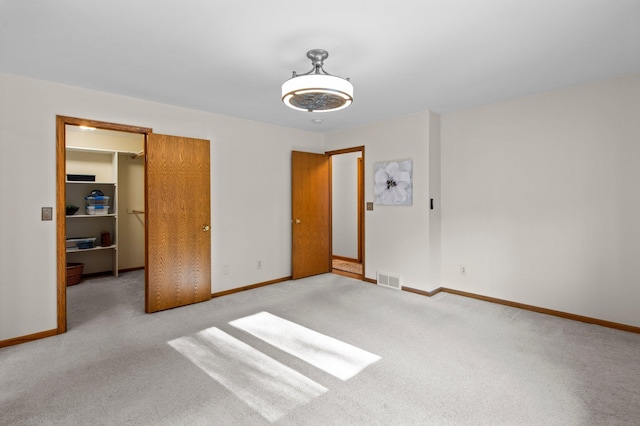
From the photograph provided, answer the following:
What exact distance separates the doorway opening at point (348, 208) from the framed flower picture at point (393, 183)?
1.63 m

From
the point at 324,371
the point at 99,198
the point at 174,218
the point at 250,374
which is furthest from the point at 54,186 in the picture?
the point at 324,371

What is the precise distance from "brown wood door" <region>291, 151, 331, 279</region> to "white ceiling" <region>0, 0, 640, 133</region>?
5.85 feet

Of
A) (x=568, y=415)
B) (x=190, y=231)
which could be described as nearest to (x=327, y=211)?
(x=190, y=231)

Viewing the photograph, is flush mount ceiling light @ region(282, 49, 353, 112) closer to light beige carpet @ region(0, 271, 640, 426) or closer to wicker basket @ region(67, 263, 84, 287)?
light beige carpet @ region(0, 271, 640, 426)

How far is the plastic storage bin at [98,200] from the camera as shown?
5.06 m

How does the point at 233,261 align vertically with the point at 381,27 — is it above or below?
below

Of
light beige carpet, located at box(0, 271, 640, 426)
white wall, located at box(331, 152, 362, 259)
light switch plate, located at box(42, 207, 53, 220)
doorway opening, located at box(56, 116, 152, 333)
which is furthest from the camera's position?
white wall, located at box(331, 152, 362, 259)

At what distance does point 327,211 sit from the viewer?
17.8 ft

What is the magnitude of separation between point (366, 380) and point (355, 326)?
3.09ft

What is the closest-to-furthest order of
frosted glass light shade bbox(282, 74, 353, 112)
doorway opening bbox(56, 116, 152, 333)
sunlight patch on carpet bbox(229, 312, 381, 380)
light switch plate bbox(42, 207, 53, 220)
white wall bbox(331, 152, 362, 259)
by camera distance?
frosted glass light shade bbox(282, 74, 353, 112)
sunlight patch on carpet bbox(229, 312, 381, 380)
light switch plate bbox(42, 207, 53, 220)
doorway opening bbox(56, 116, 152, 333)
white wall bbox(331, 152, 362, 259)

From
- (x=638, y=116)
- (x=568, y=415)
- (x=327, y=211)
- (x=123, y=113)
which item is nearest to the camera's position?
(x=568, y=415)

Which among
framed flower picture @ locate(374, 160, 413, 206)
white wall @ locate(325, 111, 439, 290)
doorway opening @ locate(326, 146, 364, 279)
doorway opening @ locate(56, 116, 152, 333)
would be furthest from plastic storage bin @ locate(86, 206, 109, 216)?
framed flower picture @ locate(374, 160, 413, 206)

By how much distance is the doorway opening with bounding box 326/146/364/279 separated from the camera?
21.0ft

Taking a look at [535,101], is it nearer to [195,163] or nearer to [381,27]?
[381,27]
